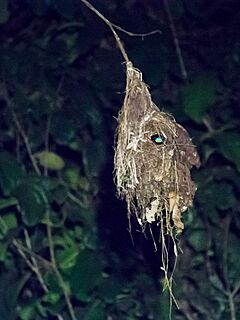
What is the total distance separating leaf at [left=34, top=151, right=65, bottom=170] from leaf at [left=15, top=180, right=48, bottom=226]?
0.14 metres

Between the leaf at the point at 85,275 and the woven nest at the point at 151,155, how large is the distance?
510 mm

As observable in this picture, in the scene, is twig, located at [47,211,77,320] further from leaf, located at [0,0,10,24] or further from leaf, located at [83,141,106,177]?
leaf, located at [0,0,10,24]

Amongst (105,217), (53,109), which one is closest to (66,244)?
(105,217)

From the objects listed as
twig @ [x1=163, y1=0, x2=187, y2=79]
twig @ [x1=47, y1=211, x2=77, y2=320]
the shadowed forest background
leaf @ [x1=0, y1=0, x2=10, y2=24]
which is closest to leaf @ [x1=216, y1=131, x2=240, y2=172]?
the shadowed forest background

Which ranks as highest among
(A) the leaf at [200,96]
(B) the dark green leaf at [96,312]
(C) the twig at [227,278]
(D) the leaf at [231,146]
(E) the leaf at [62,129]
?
(A) the leaf at [200,96]

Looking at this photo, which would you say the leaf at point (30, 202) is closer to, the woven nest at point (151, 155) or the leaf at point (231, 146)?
the leaf at point (231, 146)

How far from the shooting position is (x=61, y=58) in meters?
2.08

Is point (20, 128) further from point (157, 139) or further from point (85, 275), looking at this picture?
point (157, 139)

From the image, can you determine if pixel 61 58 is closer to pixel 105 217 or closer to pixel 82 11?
pixel 82 11

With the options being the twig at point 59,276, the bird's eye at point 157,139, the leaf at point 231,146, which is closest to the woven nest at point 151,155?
the bird's eye at point 157,139

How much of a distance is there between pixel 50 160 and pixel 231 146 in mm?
485

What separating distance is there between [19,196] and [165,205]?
0.60 metres

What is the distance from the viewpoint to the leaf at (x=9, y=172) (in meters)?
1.92

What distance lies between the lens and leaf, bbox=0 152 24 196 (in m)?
1.92
